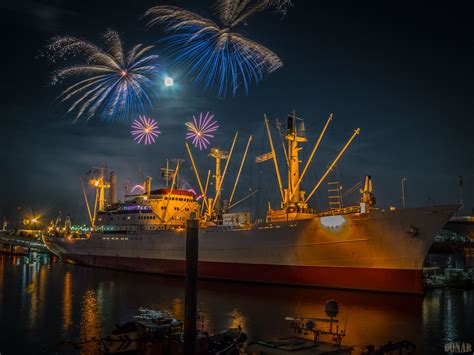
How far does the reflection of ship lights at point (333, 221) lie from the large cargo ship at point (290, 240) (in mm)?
78

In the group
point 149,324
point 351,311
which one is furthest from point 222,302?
point 149,324

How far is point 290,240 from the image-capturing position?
34.3 meters

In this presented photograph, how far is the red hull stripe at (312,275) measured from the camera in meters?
29.8

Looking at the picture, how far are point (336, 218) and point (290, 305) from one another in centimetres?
860

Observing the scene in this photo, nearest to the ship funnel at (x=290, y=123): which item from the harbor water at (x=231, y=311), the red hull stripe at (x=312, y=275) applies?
the red hull stripe at (x=312, y=275)

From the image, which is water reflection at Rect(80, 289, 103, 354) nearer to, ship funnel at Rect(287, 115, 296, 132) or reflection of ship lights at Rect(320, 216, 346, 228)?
reflection of ship lights at Rect(320, 216, 346, 228)

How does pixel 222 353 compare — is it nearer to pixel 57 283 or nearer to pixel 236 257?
pixel 236 257

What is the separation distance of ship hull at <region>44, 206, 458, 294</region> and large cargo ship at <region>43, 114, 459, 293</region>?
7cm

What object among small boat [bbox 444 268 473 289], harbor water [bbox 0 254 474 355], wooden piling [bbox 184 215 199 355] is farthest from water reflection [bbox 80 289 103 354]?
small boat [bbox 444 268 473 289]

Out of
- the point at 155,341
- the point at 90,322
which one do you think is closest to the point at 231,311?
the point at 90,322

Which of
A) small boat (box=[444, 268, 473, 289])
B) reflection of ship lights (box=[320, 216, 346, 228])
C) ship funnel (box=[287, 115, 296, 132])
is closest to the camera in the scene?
reflection of ship lights (box=[320, 216, 346, 228])

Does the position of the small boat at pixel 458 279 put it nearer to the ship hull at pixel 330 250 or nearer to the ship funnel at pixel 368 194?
the ship hull at pixel 330 250

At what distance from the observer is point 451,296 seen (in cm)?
3212

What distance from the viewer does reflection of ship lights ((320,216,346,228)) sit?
104 feet
